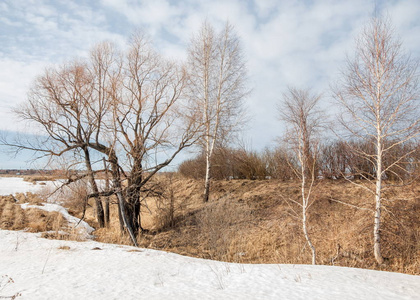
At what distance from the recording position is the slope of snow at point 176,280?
12.5 feet

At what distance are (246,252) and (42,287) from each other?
301 inches

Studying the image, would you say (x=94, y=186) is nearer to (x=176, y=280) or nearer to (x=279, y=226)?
(x=279, y=226)

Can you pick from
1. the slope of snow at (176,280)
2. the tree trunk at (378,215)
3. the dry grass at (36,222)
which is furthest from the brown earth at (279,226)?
the slope of snow at (176,280)

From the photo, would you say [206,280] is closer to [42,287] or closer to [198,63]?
[42,287]

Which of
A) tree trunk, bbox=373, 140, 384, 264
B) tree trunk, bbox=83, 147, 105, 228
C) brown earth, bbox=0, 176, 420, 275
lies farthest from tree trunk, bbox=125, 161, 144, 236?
tree trunk, bbox=373, 140, 384, 264

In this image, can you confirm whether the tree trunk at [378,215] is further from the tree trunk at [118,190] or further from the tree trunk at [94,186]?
the tree trunk at [94,186]

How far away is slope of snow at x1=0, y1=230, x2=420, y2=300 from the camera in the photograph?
12.5 ft

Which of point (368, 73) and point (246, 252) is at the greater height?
point (368, 73)

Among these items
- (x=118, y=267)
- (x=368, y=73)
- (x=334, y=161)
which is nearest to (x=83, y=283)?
(x=118, y=267)

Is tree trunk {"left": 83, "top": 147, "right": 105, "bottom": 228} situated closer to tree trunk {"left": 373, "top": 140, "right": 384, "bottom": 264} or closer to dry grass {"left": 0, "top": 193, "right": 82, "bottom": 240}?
dry grass {"left": 0, "top": 193, "right": 82, "bottom": 240}

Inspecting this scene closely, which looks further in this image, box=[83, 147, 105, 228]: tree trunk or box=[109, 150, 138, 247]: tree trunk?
box=[83, 147, 105, 228]: tree trunk

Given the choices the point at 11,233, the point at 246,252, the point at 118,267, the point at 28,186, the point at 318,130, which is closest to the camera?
the point at 118,267

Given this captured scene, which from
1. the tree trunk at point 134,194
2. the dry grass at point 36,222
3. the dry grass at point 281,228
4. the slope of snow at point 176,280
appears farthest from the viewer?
the tree trunk at point 134,194

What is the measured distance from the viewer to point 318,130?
600 inches
